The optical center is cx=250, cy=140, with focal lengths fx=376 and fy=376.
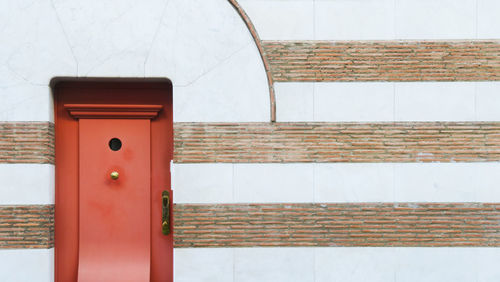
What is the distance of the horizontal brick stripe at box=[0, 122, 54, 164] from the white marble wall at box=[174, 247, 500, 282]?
186 centimetres

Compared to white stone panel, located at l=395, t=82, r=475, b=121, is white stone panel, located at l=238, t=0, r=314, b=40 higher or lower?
higher

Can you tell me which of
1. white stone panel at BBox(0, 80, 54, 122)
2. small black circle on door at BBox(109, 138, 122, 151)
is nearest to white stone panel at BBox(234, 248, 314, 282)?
small black circle on door at BBox(109, 138, 122, 151)

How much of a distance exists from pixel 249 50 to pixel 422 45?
197 cm

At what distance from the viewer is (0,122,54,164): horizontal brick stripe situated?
4.09 metres

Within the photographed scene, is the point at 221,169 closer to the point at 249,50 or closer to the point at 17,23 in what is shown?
the point at 249,50

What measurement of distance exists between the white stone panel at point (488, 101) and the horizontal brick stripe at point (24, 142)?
4833 millimetres

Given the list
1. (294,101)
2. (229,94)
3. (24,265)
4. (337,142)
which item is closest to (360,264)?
(337,142)

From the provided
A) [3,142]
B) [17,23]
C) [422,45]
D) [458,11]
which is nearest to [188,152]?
[3,142]

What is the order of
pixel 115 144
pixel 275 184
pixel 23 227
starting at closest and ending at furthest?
pixel 23 227 → pixel 275 184 → pixel 115 144

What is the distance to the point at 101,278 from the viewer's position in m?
4.21

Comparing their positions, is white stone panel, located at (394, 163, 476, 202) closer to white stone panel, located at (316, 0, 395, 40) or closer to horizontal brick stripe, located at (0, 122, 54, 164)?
white stone panel, located at (316, 0, 395, 40)

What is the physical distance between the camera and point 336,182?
13.8 ft

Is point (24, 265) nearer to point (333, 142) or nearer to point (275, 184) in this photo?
point (275, 184)

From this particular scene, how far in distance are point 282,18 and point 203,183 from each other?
2058 millimetres
